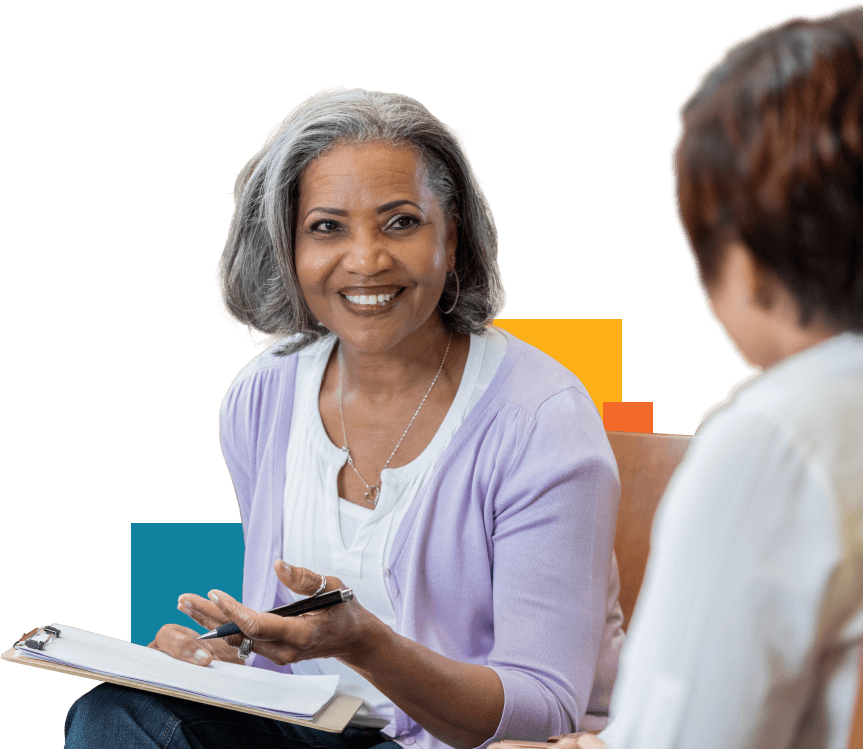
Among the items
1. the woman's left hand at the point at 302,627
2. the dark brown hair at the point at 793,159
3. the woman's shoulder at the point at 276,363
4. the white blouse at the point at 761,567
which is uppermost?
the dark brown hair at the point at 793,159

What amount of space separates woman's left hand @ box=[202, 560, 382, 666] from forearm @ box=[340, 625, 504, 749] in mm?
36

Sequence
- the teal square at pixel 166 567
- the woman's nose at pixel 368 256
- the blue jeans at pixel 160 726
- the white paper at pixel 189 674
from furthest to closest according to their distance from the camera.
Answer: the teal square at pixel 166 567 < the woman's nose at pixel 368 256 < the blue jeans at pixel 160 726 < the white paper at pixel 189 674

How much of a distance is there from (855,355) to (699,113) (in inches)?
8.8

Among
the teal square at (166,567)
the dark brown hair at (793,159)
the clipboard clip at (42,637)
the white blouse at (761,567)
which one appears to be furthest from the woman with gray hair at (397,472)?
the dark brown hair at (793,159)

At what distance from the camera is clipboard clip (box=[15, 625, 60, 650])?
4.49 ft

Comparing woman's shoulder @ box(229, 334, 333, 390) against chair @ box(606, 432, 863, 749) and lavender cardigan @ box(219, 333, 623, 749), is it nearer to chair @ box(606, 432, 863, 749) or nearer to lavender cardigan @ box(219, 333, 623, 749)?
lavender cardigan @ box(219, 333, 623, 749)

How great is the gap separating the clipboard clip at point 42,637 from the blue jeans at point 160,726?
0.15m

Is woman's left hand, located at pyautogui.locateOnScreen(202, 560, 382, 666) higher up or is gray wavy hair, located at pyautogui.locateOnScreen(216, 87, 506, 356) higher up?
gray wavy hair, located at pyautogui.locateOnScreen(216, 87, 506, 356)

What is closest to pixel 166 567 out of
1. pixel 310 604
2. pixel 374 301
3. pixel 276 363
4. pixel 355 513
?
pixel 276 363

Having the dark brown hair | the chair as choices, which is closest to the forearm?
the chair

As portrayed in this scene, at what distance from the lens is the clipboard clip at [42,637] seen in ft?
4.49

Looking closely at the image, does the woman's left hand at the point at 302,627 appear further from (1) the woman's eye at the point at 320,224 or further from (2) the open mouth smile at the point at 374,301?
(1) the woman's eye at the point at 320,224

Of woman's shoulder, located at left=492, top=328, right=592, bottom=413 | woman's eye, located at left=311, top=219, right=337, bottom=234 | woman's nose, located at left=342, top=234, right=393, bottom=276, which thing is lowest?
woman's shoulder, located at left=492, top=328, right=592, bottom=413

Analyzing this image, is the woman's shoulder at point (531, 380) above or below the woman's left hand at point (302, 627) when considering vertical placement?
above
